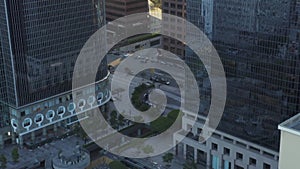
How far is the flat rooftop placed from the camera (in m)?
21.9

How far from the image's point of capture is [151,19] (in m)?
98.9

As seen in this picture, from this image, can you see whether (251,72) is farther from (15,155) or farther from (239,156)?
(15,155)

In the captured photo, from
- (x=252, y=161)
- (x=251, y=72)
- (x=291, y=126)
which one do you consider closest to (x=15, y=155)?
(x=252, y=161)

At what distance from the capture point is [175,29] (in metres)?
83.9

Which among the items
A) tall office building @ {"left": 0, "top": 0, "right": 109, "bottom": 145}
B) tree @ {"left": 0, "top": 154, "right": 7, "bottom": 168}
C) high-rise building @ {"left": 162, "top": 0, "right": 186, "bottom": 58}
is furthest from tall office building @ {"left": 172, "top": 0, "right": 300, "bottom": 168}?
high-rise building @ {"left": 162, "top": 0, "right": 186, "bottom": 58}

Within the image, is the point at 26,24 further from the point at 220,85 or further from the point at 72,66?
the point at 220,85

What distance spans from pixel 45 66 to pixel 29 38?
169 inches

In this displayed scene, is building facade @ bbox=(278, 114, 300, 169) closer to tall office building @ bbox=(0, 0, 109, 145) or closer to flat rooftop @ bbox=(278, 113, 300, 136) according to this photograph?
flat rooftop @ bbox=(278, 113, 300, 136)

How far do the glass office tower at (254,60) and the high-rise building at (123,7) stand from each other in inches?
1660

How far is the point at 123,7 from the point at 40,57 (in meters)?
39.3

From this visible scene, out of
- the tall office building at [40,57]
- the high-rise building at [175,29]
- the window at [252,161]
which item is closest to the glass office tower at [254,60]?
the window at [252,161]

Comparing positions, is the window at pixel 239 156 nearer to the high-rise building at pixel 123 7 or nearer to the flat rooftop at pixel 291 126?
the flat rooftop at pixel 291 126

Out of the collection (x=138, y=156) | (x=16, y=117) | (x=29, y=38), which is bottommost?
(x=138, y=156)

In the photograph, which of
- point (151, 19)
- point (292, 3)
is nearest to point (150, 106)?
point (292, 3)
